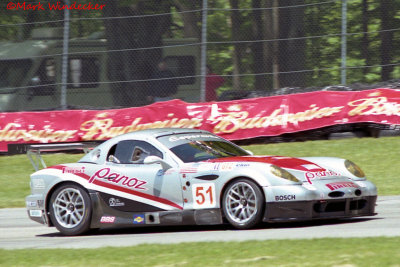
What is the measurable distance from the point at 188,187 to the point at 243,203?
0.72m

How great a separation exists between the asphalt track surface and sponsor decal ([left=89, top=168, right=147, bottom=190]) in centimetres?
57

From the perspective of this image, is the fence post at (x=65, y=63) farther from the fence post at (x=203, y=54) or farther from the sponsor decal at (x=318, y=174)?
the sponsor decal at (x=318, y=174)

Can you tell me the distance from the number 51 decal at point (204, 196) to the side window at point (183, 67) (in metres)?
8.77

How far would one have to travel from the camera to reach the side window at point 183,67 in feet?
56.2

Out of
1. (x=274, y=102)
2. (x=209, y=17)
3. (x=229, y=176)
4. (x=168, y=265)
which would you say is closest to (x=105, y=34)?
(x=209, y=17)

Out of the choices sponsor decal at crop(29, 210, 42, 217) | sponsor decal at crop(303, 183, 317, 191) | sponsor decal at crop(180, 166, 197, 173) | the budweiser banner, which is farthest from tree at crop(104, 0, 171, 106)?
sponsor decal at crop(303, 183, 317, 191)

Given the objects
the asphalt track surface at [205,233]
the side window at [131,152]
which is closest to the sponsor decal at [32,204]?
the asphalt track surface at [205,233]

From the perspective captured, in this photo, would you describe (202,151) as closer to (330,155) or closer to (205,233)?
(205,233)

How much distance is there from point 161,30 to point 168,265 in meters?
11.8

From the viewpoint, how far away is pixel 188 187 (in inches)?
339

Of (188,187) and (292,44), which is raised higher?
(292,44)

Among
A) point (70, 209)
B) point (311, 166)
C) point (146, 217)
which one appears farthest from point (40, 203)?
point (311, 166)

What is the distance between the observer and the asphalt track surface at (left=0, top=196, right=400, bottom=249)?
764 cm

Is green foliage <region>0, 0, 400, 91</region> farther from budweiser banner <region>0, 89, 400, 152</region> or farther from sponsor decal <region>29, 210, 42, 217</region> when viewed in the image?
sponsor decal <region>29, 210, 42, 217</region>
